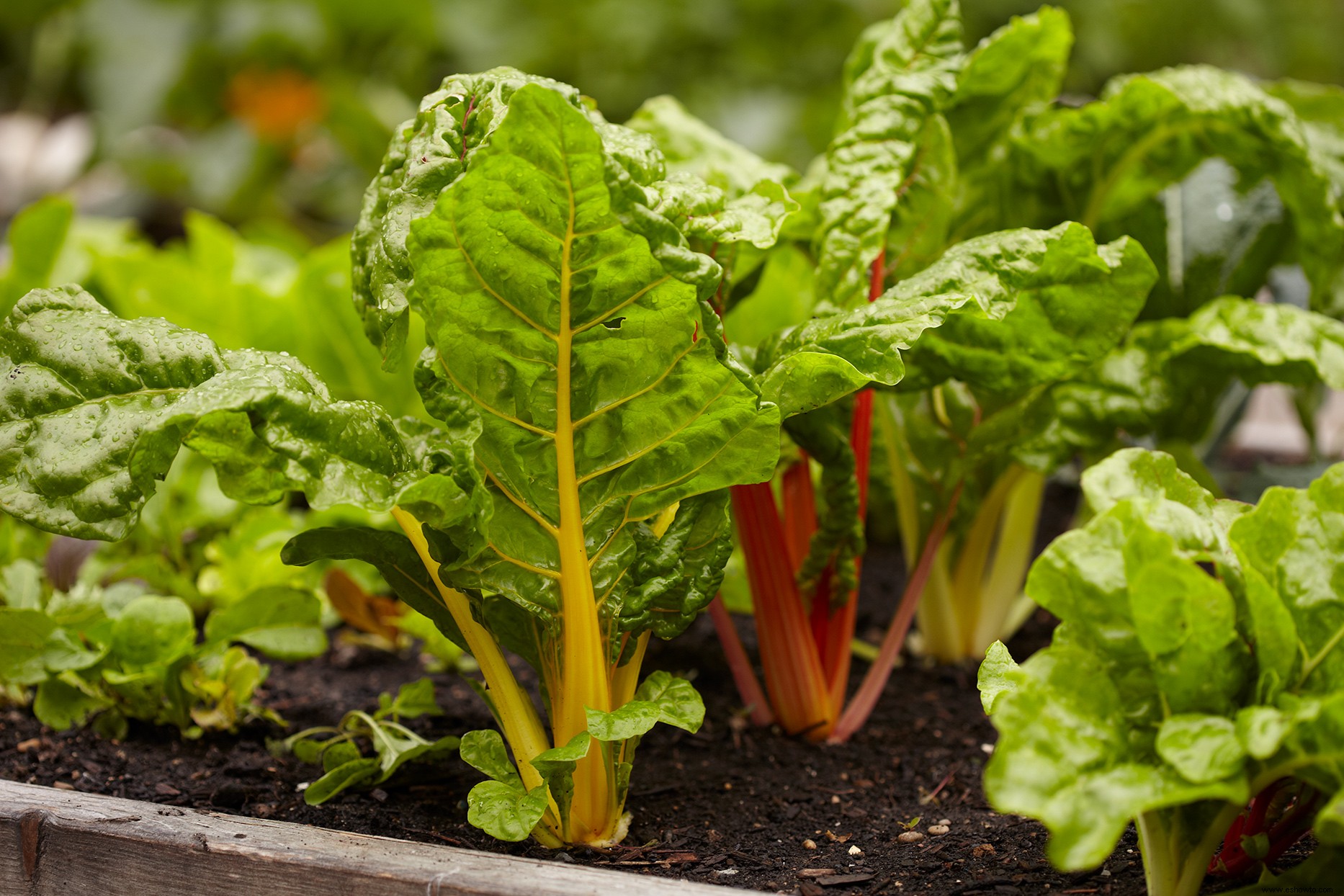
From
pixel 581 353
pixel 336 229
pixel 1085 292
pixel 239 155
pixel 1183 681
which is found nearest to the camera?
pixel 1183 681

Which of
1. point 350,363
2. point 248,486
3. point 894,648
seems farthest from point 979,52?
point 350,363

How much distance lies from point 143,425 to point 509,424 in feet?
0.80

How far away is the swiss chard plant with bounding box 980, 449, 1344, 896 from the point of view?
1.94 feet

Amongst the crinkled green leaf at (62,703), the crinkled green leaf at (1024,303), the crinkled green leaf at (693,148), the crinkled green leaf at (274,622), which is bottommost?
the crinkled green leaf at (62,703)

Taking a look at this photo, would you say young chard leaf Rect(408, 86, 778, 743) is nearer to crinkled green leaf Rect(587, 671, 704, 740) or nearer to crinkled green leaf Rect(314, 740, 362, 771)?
crinkled green leaf Rect(587, 671, 704, 740)

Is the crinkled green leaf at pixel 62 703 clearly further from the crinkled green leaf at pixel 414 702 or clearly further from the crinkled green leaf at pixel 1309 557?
the crinkled green leaf at pixel 1309 557

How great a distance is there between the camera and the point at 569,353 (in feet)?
2.49

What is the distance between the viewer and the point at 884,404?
3.92 feet

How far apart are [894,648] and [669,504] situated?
42 centimetres

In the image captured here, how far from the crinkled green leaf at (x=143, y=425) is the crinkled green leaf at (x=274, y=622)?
1.11 ft

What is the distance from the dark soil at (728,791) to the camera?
0.82 m

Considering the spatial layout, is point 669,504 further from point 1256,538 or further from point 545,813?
point 1256,538

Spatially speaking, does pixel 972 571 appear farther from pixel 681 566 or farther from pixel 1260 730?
pixel 1260 730

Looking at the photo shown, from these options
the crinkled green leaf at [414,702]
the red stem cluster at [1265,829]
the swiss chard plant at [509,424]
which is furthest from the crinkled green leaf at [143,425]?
the red stem cluster at [1265,829]
